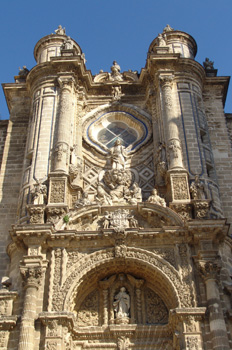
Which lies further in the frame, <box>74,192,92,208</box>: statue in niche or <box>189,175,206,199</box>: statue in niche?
<box>74,192,92,208</box>: statue in niche

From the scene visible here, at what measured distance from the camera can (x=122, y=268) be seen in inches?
569

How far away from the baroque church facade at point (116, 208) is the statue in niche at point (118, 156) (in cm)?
5

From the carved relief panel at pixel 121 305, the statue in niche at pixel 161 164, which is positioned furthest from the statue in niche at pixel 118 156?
the carved relief panel at pixel 121 305

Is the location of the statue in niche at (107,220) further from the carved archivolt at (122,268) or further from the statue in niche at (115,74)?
the statue in niche at (115,74)

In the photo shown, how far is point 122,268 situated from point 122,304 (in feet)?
3.38

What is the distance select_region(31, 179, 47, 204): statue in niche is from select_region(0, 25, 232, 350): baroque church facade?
44 millimetres

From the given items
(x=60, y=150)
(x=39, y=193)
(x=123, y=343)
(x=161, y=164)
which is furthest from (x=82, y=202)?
(x=123, y=343)

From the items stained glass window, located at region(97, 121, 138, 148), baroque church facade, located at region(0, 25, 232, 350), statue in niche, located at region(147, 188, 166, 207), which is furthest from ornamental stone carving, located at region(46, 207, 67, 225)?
stained glass window, located at region(97, 121, 138, 148)

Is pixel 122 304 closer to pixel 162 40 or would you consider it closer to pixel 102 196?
pixel 102 196

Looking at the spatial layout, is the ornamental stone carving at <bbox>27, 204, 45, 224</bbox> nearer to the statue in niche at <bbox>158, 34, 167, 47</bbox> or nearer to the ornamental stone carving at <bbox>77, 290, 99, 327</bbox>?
the ornamental stone carving at <bbox>77, 290, 99, 327</bbox>

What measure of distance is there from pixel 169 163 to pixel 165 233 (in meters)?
2.97

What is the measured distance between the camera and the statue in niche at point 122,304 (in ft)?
45.4

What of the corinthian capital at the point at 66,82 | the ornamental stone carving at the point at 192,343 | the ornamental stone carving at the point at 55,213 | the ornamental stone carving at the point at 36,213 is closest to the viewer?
the ornamental stone carving at the point at 192,343

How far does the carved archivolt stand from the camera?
13180 millimetres
